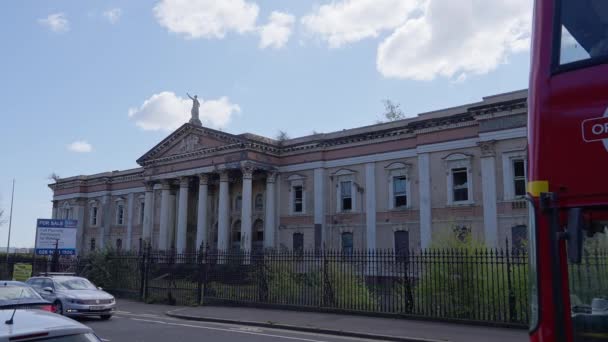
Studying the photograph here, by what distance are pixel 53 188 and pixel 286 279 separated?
46.1 m

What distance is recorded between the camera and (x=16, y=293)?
38.9 feet

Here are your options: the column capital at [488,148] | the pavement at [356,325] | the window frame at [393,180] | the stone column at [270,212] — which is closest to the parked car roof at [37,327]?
the pavement at [356,325]

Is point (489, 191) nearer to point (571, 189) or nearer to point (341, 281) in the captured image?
point (341, 281)

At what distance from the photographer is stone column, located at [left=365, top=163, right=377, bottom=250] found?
32969 millimetres

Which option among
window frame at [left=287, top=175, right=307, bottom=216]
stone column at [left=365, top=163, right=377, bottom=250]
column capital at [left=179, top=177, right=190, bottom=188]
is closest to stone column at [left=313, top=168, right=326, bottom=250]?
window frame at [left=287, top=175, right=307, bottom=216]

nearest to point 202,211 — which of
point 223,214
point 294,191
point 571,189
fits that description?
point 223,214

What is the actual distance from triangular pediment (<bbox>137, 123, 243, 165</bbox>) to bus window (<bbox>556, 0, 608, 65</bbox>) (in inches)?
1250

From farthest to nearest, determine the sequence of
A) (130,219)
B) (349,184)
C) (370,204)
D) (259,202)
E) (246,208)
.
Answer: (130,219), (259,202), (246,208), (349,184), (370,204)

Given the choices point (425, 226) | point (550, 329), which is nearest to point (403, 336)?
point (550, 329)

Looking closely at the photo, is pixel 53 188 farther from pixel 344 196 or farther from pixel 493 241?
pixel 493 241

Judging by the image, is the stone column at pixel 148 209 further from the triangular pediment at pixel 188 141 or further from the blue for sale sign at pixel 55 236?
the blue for sale sign at pixel 55 236

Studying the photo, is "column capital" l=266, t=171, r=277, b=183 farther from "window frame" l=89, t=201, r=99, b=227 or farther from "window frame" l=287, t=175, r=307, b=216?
"window frame" l=89, t=201, r=99, b=227

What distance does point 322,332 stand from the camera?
14.3 metres

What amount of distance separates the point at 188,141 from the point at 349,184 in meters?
13.9
